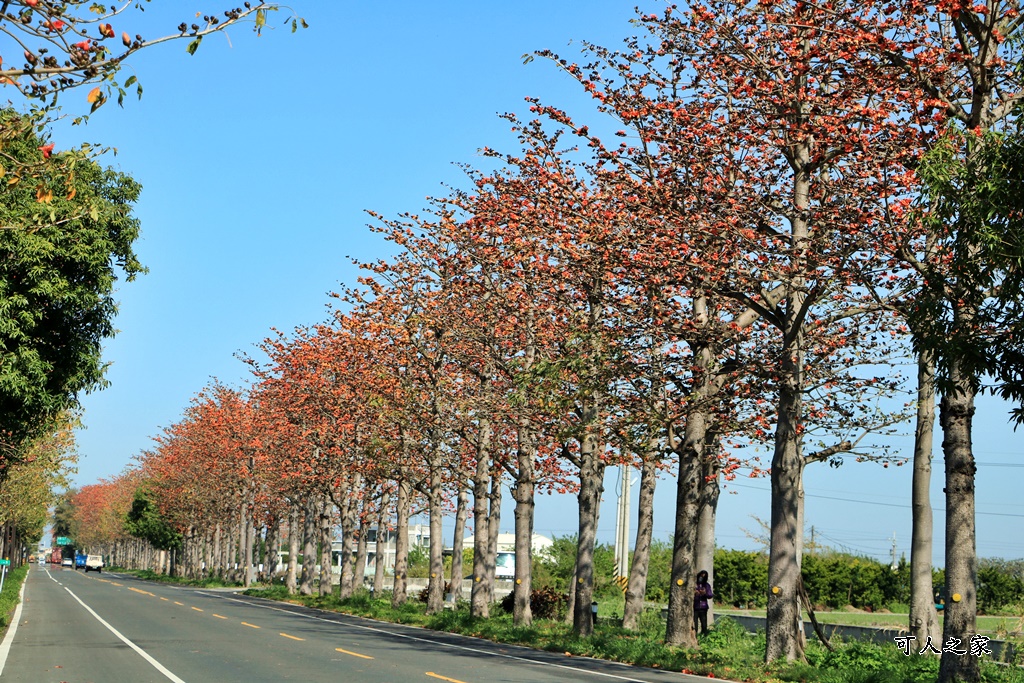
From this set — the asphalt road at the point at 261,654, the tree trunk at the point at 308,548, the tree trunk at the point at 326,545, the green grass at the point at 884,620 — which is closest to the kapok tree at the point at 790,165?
the asphalt road at the point at 261,654

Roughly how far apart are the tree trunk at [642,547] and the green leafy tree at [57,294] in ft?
48.6

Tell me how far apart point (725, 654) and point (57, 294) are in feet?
48.6

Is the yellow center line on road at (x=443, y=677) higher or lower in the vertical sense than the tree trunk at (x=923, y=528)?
lower

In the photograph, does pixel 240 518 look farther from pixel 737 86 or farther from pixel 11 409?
pixel 737 86

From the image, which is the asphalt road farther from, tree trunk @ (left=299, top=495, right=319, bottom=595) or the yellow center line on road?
tree trunk @ (left=299, top=495, right=319, bottom=595)

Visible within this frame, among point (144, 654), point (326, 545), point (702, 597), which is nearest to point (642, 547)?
point (702, 597)

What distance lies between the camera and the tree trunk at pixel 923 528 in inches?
850

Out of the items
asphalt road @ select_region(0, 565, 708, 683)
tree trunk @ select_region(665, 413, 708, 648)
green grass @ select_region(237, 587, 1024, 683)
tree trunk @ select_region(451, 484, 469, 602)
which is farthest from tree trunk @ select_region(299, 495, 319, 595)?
tree trunk @ select_region(665, 413, 708, 648)

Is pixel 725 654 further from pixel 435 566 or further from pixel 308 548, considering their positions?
pixel 308 548

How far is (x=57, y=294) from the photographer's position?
22984 millimetres

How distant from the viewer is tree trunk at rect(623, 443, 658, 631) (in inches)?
1241

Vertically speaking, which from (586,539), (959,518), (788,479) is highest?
(788,479)

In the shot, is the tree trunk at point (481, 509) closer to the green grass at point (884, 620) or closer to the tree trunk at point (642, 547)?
the tree trunk at point (642, 547)

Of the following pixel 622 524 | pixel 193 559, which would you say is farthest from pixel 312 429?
pixel 193 559
